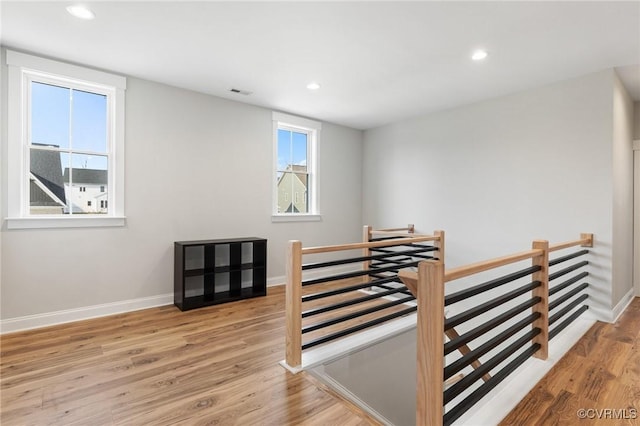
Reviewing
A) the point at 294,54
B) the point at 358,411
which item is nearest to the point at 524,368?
the point at 358,411

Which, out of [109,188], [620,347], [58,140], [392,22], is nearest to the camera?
[392,22]

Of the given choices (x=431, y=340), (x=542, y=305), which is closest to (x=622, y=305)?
(x=542, y=305)

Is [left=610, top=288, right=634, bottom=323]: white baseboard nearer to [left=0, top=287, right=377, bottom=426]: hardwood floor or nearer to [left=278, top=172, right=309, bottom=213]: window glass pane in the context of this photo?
[left=0, top=287, right=377, bottom=426]: hardwood floor

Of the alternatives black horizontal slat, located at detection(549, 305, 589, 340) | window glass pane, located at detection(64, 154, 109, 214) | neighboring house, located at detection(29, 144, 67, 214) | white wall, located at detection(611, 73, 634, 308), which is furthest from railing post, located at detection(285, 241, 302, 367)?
white wall, located at detection(611, 73, 634, 308)

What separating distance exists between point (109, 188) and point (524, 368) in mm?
4145

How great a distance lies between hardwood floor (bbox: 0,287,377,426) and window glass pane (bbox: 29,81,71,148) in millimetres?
1829

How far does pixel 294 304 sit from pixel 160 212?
7.61ft

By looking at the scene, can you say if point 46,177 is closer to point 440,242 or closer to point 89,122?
point 89,122

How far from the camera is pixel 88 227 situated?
3.23 meters

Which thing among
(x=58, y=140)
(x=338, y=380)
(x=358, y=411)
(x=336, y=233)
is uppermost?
(x=58, y=140)

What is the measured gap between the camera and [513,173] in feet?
12.6

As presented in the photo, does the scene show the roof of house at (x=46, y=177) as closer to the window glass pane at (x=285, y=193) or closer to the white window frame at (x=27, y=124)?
the white window frame at (x=27, y=124)

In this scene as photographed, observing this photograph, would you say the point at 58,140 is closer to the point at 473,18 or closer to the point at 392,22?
the point at 392,22

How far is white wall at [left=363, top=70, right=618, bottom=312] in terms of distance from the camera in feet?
10.6
